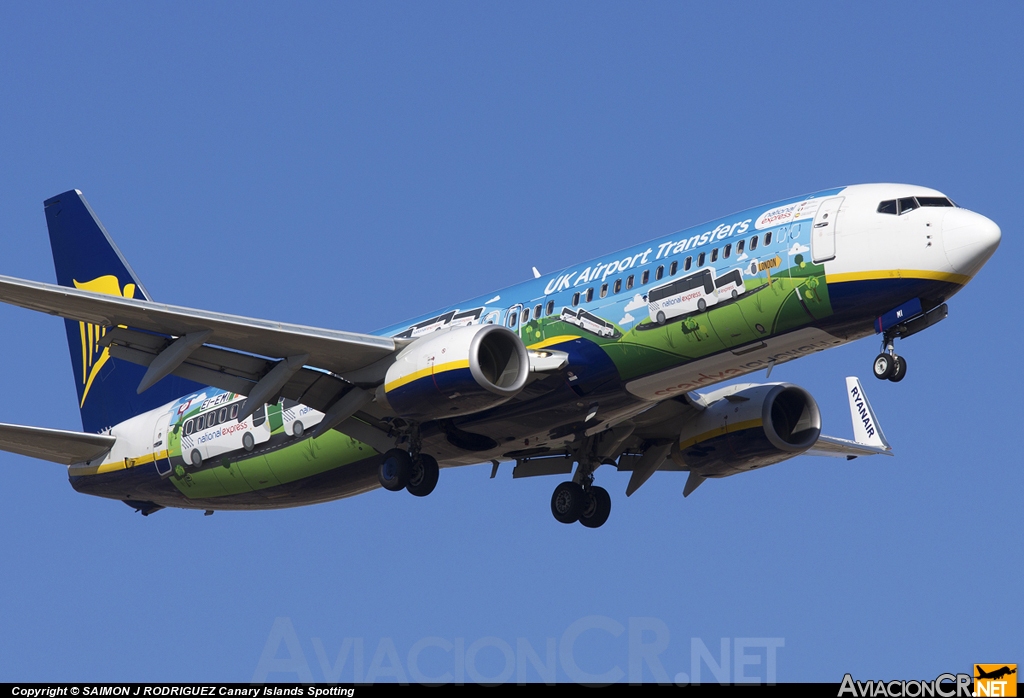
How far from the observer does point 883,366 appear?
86.8 ft

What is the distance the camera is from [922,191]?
26.7 metres

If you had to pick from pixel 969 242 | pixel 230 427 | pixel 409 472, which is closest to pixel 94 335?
pixel 230 427

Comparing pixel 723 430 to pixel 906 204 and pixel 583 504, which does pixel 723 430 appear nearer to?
pixel 583 504

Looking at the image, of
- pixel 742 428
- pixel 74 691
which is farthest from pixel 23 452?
pixel 742 428

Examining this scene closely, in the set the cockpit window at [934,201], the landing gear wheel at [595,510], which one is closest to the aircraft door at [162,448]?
the landing gear wheel at [595,510]

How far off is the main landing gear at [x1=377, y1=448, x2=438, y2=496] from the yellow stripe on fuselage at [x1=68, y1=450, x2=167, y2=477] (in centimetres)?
798

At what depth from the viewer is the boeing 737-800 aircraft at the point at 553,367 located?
87.1 feet

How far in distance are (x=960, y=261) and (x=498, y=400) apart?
9294mm

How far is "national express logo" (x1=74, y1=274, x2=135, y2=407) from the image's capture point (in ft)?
131

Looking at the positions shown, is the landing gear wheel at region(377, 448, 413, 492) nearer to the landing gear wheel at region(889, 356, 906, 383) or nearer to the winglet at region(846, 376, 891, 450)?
the landing gear wheel at region(889, 356, 906, 383)

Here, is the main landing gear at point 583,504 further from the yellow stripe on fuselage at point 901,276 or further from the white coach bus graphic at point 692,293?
the yellow stripe on fuselage at point 901,276

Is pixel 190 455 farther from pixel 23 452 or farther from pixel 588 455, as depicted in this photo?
pixel 588 455

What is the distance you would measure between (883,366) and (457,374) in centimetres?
830

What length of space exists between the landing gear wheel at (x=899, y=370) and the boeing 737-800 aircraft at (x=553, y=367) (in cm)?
4
